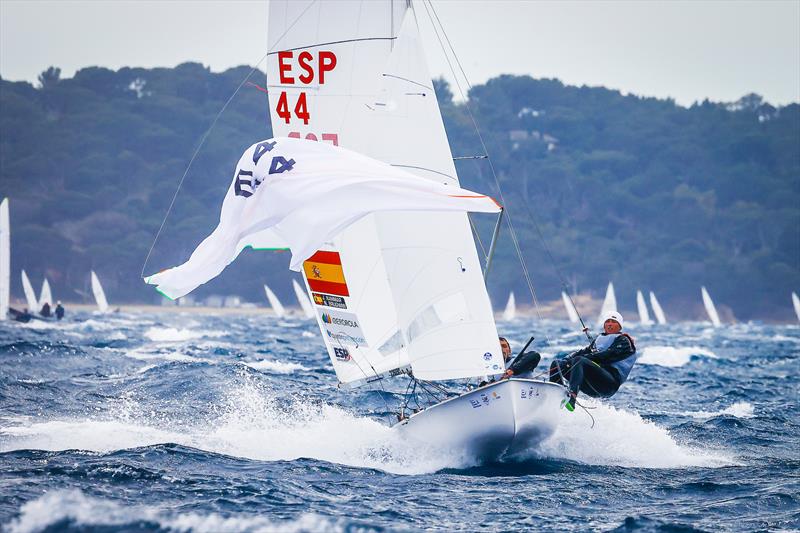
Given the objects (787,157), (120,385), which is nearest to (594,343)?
(120,385)

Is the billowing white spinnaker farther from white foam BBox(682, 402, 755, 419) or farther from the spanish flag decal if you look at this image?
white foam BBox(682, 402, 755, 419)

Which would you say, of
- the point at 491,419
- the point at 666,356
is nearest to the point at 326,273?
the point at 491,419

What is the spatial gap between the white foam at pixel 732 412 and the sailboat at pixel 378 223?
509 centimetres

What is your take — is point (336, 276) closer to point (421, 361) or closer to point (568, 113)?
point (421, 361)

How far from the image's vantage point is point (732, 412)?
15.7m

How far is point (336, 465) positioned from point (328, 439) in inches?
43.9

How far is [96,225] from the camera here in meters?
113

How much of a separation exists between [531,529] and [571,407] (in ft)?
8.63

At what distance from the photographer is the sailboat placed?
33.2ft

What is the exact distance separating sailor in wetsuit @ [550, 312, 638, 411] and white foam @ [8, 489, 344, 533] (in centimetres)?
385

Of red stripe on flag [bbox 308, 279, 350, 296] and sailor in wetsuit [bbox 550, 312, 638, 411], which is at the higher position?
red stripe on flag [bbox 308, 279, 350, 296]

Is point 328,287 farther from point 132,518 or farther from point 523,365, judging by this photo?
point 132,518

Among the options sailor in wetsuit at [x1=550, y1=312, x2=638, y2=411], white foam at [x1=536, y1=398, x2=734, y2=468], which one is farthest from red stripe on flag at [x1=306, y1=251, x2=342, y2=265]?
white foam at [x1=536, y1=398, x2=734, y2=468]

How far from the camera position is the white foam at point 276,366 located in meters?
20.4
